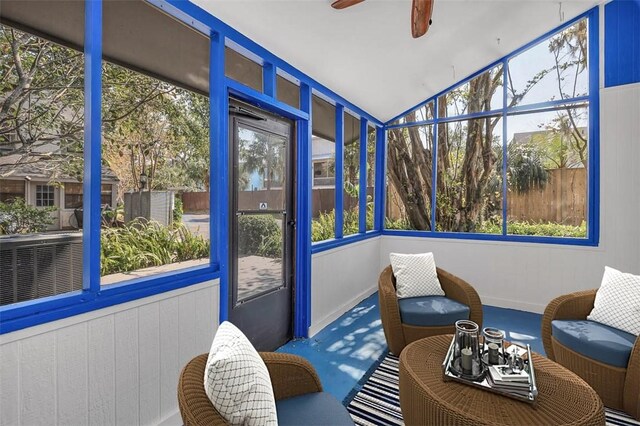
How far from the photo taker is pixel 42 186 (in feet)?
5.38

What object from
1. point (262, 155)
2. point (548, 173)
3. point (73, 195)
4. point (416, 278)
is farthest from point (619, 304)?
point (73, 195)

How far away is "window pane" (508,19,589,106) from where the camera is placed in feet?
13.3

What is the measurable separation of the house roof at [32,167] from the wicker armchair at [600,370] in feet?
10.9

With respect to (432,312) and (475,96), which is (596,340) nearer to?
(432,312)

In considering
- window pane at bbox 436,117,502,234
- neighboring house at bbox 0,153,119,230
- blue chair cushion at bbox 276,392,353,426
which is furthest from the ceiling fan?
window pane at bbox 436,117,502,234

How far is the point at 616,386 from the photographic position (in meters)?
2.21

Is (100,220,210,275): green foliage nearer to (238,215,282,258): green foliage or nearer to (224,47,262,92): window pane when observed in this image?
(238,215,282,258): green foliage

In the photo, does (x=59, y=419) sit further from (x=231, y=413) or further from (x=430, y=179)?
(x=430, y=179)

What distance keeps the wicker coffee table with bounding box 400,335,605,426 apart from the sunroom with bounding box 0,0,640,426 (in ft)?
0.04

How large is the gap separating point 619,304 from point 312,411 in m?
2.38

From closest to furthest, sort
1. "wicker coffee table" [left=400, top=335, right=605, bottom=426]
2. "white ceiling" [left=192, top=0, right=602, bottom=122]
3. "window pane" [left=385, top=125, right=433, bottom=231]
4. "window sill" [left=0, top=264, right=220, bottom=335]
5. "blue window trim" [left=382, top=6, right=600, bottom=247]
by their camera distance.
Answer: "window sill" [left=0, top=264, right=220, bottom=335] < "wicker coffee table" [left=400, top=335, right=605, bottom=426] < "white ceiling" [left=192, top=0, right=602, bottom=122] < "blue window trim" [left=382, top=6, right=600, bottom=247] < "window pane" [left=385, top=125, right=433, bottom=231]

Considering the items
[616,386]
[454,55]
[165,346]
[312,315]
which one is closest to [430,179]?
[454,55]

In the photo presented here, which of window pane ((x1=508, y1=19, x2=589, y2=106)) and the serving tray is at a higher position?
window pane ((x1=508, y1=19, x2=589, y2=106))

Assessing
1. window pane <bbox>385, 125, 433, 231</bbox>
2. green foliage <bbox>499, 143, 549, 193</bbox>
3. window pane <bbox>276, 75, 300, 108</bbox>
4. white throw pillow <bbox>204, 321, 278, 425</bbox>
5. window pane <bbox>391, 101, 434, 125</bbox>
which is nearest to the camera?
white throw pillow <bbox>204, 321, 278, 425</bbox>
